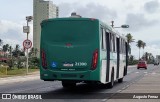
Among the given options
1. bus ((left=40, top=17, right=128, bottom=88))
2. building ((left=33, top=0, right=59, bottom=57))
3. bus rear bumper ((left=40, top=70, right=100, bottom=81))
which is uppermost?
building ((left=33, top=0, right=59, bottom=57))

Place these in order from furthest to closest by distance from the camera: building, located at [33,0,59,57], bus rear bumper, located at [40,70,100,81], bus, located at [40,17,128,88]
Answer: building, located at [33,0,59,57] < bus, located at [40,17,128,88] < bus rear bumper, located at [40,70,100,81]

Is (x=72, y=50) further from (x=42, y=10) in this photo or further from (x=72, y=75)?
(x=42, y=10)

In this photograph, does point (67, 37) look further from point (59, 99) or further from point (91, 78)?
point (59, 99)

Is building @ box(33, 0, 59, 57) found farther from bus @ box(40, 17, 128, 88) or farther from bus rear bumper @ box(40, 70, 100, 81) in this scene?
bus rear bumper @ box(40, 70, 100, 81)

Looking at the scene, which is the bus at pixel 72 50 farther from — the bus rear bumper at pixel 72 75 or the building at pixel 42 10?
the building at pixel 42 10

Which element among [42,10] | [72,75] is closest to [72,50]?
[72,75]

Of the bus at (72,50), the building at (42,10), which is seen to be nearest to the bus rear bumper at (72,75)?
the bus at (72,50)

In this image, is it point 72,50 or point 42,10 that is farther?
point 42,10

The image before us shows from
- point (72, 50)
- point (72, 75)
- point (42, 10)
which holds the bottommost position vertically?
point (72, 75)

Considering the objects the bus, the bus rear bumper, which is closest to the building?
the bus

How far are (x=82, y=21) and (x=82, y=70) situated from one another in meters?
2.17

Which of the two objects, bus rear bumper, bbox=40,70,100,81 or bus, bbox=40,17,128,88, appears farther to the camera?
bus, bbox=40,17,128,88

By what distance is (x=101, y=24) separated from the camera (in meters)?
20.4

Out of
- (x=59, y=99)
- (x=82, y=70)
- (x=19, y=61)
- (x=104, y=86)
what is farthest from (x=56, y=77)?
(x=19, y=61)
